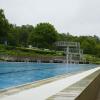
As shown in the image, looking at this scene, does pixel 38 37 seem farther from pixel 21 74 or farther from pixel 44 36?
pixel 21 74

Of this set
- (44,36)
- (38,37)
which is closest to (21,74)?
(38,37)

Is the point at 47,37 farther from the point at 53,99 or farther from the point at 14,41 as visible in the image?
the point at 53,99

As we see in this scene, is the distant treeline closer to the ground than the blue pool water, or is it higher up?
higher up

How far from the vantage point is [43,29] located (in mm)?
76375

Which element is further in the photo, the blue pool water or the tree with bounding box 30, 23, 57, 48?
the tree with bounding box 30, 23, 57, 48

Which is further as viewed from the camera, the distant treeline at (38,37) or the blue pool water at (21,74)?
the distant treeline at (38,37)

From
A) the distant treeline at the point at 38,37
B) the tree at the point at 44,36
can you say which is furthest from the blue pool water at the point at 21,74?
the tree at the point at 44,36

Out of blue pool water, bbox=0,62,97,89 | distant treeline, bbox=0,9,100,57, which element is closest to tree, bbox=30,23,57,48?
distant treeline, bbox=0,9,100,57

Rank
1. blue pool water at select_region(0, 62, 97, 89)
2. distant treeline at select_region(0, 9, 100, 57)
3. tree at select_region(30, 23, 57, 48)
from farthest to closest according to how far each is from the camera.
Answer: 1. tree at select_region(30, 23, 57, 48)
2. distant treeline at select_region(0, 9, 100, 57)
3. blue pool water at select_region(0, 62, 97, 89)

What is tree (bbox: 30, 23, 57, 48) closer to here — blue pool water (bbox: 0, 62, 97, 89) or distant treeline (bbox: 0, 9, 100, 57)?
distant treeline (bbox: 0, 9, 100, 57)

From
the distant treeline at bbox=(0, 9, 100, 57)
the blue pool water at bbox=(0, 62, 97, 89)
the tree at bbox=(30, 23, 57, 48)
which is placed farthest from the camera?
the tree at bbox=(30, 23, 57, 48)

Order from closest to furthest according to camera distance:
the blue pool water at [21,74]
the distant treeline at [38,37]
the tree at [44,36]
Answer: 1. the blue pool water at [21,74]
2. the distant treeline at [38,37]
3. the tree at [44,36]

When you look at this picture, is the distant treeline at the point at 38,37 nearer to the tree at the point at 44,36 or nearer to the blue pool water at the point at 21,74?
the tree at the point at 44,36

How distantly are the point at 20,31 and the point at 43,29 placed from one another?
321 inches
